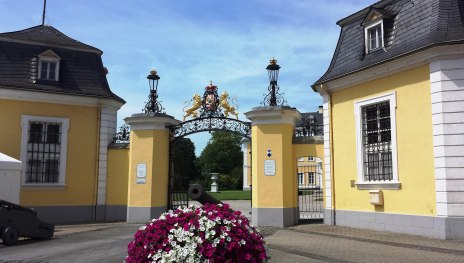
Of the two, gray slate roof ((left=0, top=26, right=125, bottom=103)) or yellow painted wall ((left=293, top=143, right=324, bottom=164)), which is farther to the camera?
gray slate roof ((left=0, top=26, right=125, bottom=103))

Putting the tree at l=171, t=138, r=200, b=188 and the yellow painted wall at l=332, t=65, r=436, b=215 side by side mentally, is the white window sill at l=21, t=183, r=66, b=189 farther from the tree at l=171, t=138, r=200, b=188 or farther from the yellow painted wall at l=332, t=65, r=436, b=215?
the yellow painted wall at l=332, t=65, r=436, b=215

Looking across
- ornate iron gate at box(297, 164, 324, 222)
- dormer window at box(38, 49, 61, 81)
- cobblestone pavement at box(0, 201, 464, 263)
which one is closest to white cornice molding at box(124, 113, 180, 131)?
dormer window at box(38, 49, 61, 81)

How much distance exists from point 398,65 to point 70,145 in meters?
11.9

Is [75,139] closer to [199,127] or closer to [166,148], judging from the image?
[166,148]

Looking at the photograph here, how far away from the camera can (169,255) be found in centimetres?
495

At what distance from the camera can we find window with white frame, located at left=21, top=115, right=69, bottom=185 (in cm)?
1677

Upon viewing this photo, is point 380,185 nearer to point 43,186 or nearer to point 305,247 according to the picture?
point 305,247

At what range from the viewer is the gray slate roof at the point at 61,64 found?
17.1m

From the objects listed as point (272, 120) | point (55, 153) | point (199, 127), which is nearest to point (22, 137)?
point (55, 153)

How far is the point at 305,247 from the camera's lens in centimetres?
1049

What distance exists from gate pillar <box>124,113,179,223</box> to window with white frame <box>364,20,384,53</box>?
7453 mm

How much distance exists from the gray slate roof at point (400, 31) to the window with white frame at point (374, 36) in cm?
17

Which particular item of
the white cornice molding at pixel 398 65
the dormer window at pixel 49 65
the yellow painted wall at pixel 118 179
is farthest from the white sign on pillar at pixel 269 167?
the dormer window at pixel 49 65

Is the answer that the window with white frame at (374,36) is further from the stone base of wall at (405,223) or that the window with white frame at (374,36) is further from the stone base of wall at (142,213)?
the stone base of wall at (142,213)
